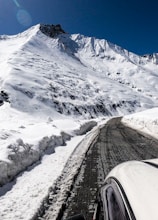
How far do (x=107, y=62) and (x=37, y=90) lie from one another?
134m

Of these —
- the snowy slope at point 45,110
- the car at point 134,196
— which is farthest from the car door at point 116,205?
the snowy slope at point 45,110

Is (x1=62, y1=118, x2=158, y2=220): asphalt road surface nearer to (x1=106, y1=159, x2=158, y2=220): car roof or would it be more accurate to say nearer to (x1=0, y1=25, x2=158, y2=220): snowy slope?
(x1=0, y1=25, x2=158, y2=220): snowy slope

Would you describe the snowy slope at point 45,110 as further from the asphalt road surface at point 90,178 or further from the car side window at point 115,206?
the car side window at point 115,206

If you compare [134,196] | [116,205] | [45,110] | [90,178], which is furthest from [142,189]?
[45,110]

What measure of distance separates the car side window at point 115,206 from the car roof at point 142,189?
4.7 inches

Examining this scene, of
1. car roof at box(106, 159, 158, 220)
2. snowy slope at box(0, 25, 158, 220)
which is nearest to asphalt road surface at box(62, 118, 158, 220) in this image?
snowy slope at box(0, 25, 158, 220)

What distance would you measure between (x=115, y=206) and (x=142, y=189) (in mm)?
494

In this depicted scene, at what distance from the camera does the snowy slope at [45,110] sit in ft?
20.8

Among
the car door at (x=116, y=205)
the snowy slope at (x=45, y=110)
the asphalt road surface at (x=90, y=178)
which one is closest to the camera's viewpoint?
the car door at (x=116, y=205)

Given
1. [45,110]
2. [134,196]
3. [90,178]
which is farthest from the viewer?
[45,110]

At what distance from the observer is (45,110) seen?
2068 inches

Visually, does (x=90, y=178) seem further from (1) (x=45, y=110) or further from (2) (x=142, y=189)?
(1) (x=45, y=110)

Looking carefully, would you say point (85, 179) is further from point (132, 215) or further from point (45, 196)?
point (132, 215)

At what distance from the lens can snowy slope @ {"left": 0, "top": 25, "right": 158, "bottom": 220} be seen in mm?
6355
